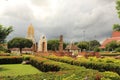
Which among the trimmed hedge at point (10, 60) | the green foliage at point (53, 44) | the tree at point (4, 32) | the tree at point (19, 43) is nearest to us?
the tree at point (4, 32)

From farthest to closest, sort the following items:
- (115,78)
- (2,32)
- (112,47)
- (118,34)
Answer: (118,34)
(112,47)
(2,32)
(115,78)

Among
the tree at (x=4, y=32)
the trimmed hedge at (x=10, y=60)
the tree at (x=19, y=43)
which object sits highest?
the tree at (x=19, y=43)

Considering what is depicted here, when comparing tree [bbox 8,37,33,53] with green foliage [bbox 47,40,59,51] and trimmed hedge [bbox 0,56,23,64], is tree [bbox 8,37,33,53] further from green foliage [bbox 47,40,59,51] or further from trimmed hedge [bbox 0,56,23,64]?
trimmed hedge [bbox 0,56,23,64]

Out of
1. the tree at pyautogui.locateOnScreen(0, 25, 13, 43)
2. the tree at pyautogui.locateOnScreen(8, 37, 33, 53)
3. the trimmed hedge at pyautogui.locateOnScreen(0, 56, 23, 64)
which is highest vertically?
the tree at pyautogui.locateOnScreen(8, 37, 33, 53)

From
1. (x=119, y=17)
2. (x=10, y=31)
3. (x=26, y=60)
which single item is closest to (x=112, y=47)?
(x=119, y=17)

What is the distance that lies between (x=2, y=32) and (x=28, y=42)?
61.1 metres

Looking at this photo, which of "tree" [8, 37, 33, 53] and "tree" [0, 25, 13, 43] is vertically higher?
"tree" [8, 37, 33, 53]

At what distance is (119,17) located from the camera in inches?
1271

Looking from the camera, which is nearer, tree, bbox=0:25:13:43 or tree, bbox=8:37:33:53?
tree, bbox=0:25:13:43

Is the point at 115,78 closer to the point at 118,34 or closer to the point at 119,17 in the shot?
the point at 119,17

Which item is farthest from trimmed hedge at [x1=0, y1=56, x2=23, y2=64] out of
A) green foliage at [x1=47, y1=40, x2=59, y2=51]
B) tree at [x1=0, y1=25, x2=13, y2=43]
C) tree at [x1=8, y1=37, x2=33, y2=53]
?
green foliage at [x1=47, y1=40, x2=59, y2=51]

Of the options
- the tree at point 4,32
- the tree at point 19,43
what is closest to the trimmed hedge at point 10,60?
the tree at point 4,32

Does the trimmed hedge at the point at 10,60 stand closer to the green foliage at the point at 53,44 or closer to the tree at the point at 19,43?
the tree at the point at 19,43

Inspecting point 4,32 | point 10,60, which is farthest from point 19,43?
point 4,32
